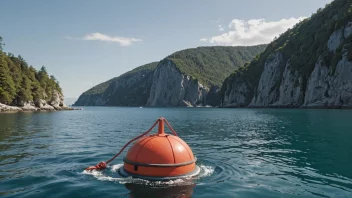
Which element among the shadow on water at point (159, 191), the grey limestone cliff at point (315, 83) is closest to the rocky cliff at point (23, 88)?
the shadow on water at point (159, 191)

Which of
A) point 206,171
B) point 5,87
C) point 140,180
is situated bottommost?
point 206,171

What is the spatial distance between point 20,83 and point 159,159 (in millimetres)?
116439

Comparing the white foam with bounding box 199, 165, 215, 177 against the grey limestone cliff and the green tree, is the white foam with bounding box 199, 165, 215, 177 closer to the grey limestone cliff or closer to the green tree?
the grey limestone cliff

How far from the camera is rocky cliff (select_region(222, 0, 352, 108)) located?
93.8 meters

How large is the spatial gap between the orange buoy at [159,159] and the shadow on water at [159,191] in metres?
0.69

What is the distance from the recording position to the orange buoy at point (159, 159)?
11391 mm

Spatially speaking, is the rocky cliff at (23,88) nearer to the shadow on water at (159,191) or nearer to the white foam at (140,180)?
the white foam at (140,180)

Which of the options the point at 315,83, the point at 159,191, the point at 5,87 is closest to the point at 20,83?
the point at 5,87

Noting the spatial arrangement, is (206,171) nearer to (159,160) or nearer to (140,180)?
(159,160)

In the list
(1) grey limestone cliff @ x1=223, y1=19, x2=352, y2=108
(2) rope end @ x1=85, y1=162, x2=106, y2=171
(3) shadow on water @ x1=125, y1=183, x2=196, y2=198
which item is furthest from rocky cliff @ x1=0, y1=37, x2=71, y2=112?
(1) grey limestone cliff @ x1=223, y1=19, x2=352, y2=108

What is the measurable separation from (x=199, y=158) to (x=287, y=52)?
146514 millimetres

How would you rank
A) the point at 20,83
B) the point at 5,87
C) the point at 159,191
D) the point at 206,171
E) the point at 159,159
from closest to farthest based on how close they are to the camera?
the point at 159,191, the point at 159,159, the point at 206,171, the point at 5,87, the point at 20,83

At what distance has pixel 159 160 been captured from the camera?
11.4 meters

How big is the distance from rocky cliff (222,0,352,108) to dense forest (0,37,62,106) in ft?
344
